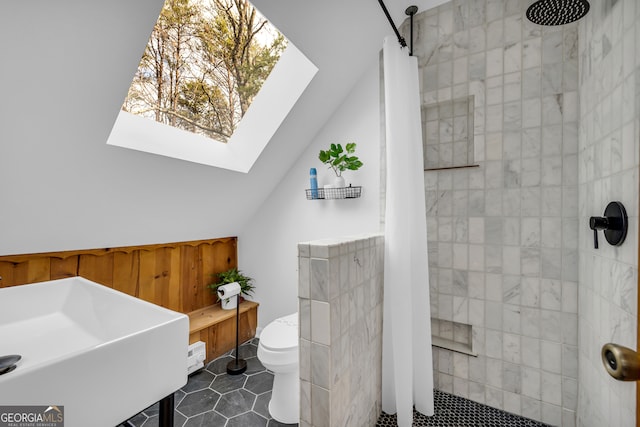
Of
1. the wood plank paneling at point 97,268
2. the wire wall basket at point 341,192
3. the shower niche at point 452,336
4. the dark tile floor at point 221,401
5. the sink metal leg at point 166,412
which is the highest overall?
the wire wall basket at point 341,192

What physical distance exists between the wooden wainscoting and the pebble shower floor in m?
0.38

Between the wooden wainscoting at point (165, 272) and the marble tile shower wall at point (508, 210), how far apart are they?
64.6 inches

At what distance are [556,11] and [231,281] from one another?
8.49 ft

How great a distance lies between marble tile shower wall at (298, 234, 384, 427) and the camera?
1074mm

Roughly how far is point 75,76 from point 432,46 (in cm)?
187

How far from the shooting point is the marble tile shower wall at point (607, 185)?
3.10 ft

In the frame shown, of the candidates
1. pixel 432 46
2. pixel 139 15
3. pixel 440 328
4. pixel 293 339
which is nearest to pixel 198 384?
pixel 293 339

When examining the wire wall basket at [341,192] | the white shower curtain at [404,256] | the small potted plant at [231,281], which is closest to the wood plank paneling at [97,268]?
the small potted plant at [231,281]

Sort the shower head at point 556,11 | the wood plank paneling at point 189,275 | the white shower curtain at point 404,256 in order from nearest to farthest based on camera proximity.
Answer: the shower head at point 556,11 → the white shower curtain at point 404,256 → the wood plank paneling at point 189,275

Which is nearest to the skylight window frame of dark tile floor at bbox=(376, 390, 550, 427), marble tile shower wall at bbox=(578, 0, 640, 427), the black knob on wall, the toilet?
the toilet

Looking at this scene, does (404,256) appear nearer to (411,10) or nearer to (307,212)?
(307,212)

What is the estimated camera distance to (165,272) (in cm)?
217

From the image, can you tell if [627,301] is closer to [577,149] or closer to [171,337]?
[577,149]

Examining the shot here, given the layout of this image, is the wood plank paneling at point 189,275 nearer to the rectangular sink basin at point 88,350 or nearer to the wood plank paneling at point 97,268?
the wood plank paneling at point 97,268
